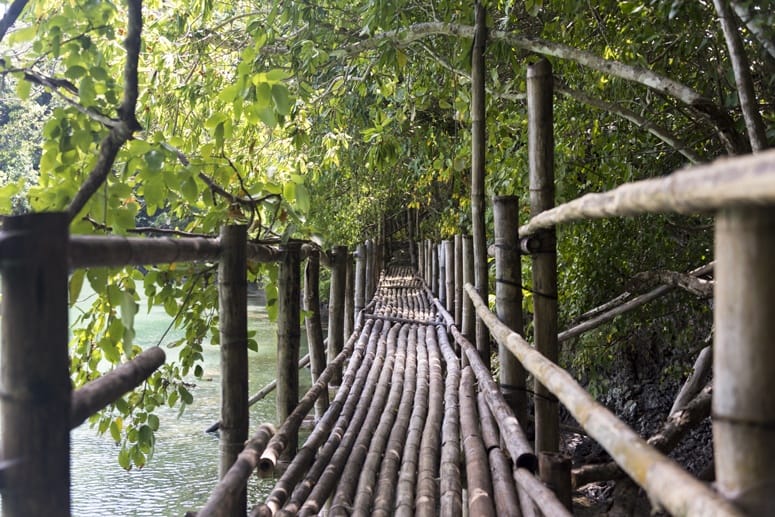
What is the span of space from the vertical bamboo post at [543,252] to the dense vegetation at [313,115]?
645mm

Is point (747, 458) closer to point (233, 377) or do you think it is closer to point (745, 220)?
point (745, 220)

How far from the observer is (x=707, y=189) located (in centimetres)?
65

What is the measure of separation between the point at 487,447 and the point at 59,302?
70.7 inches

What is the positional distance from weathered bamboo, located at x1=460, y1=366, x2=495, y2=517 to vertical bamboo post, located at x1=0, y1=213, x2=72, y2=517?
1.21 metres

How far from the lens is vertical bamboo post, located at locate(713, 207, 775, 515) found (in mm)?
657

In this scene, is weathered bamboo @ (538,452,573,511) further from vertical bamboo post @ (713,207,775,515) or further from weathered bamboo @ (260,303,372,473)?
vertical bamboo post @ (713,207,775,515)

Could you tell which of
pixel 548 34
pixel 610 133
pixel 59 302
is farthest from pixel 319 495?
pixel 548 34

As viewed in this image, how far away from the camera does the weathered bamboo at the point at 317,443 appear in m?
1.95

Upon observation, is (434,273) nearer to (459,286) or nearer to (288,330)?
(459,286)

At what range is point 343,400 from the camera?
3250mm

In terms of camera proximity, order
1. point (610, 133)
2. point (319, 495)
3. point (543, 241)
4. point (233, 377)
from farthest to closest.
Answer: point (610, 133) → point (543, 241) → point (319, 495) → point (233, 377)

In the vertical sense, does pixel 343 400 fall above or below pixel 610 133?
below

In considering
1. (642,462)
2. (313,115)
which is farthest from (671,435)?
(313,115)

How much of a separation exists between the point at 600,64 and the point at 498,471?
1.84 m
